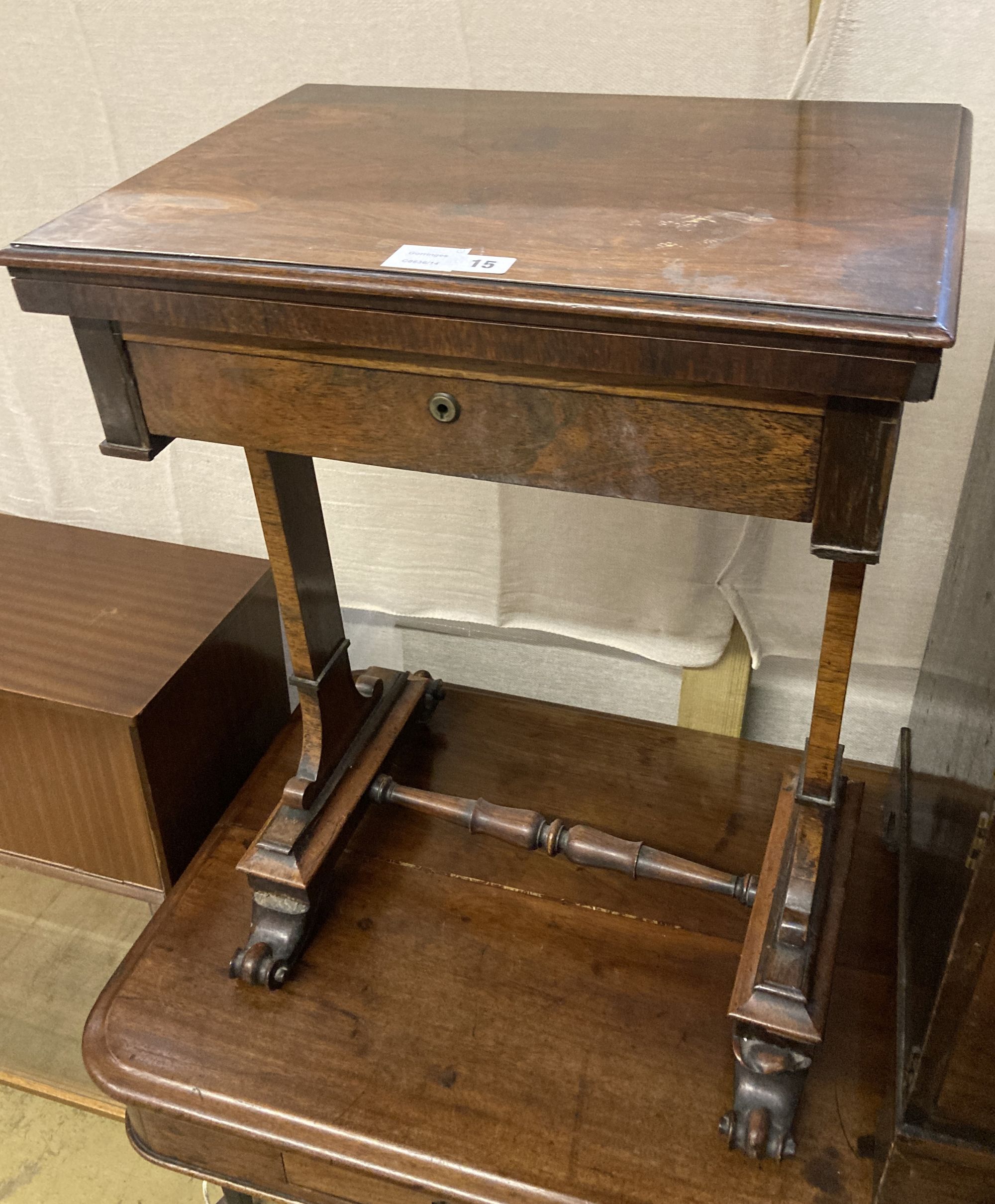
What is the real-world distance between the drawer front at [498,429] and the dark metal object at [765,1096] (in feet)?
1.63

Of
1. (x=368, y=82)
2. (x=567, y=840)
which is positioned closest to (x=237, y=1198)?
(x=567, y=840)

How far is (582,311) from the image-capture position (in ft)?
2.22

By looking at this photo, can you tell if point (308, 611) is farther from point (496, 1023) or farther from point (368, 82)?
point (368, 82)

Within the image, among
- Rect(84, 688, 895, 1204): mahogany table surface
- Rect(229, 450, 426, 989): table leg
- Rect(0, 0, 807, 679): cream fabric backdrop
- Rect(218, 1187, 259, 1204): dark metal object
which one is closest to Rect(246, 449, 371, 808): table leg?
Rect(229, 450, 426, 989): table leg

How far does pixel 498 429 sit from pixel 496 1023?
61 centimetres

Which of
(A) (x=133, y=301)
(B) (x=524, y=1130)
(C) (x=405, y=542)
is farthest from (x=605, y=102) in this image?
(B) (x=524, y=1130)

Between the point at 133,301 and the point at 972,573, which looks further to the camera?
the point at 972,573

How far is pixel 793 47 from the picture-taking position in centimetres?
108

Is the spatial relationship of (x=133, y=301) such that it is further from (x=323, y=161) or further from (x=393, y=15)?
(x=393, y=15)

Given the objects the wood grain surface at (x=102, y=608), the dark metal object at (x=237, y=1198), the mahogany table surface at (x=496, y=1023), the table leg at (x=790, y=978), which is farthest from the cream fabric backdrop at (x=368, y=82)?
the dark metal object at (x=237, y=1198)

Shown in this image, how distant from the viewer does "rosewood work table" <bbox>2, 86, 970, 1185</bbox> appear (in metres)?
0.69

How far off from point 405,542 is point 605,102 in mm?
678

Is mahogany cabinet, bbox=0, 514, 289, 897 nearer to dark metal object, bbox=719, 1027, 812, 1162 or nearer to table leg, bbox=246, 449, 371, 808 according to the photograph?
table leg, bbox=246, 449, 371, 808

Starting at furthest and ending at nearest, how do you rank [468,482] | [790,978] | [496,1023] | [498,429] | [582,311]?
1. [468,482]
2. [496,1023]
3. [790,978]
4. [498,429]
5. [582,311]
